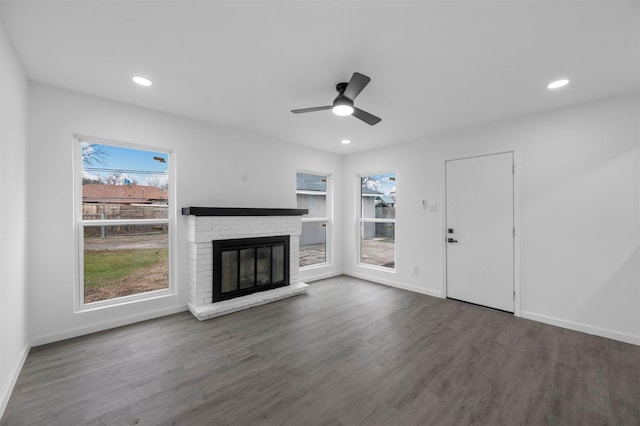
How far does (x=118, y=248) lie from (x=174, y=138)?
150 cm

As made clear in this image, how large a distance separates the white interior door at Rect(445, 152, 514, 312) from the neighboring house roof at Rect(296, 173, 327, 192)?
7.70 ft

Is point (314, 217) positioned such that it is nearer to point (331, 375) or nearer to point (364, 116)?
point (364, 116)

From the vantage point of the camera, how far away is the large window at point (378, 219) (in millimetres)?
4954

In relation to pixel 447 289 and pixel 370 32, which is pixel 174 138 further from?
pixel 447 289

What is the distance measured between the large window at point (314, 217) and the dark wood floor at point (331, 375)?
2.03 metres

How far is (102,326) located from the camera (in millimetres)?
2938

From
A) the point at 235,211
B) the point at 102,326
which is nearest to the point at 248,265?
the point at 235,211

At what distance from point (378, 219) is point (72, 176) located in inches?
176

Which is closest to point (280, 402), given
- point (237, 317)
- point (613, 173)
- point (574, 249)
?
point (237, 317)

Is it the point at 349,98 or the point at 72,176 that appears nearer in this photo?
the point at 349,98

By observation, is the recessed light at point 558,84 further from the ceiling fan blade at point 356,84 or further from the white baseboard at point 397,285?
the white baseboard at point 397,285

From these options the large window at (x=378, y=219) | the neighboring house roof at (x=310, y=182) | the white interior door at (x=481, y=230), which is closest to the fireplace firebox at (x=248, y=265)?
the neighboring house roof at (x=310, y=182)

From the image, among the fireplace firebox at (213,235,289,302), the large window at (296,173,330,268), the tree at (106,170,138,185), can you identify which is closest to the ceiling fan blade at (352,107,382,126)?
the fireplace firebox at (213,235,289,302)

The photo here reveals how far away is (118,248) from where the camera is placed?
10.3 feet
